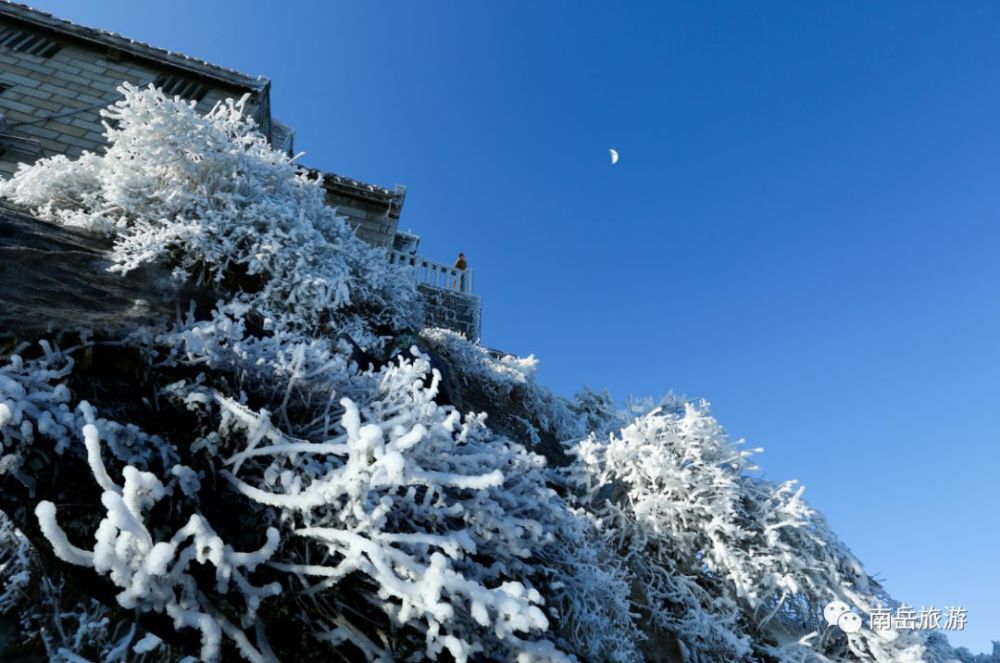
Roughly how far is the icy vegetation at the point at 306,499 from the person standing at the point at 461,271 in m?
7.52

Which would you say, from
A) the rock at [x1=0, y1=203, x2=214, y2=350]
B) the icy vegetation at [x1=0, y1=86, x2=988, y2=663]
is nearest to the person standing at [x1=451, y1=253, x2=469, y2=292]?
the icy vegetation at [x1=0, y1=86, x2=988, y2=663]

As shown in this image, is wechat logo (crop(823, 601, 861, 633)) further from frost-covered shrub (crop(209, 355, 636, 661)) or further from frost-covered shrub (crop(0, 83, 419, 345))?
frost-covered shrub (crop(0, 83, 419, 345))

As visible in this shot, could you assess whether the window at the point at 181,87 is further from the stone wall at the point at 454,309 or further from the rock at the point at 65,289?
the rock at the point at 65,289

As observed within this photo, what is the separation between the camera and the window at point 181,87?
1320 cm

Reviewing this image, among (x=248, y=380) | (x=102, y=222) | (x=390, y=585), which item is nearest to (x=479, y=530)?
(x=390, y=585)

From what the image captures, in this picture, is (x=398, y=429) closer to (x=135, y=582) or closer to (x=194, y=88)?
(x=135, y=582)

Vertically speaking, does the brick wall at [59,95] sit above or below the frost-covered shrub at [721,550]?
above

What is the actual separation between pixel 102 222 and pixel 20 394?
A: 3884 millimetres

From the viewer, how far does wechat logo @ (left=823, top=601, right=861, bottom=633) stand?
189 inches

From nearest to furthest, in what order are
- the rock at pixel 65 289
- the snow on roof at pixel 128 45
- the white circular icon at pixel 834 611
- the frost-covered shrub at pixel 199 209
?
the rock at pixel 65 289 < the white circular icon at pixel 834 611 < the frost-covered shrub at pixel 199 209 < the snow on roof at pixel 128 45

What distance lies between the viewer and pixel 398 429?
90.0 inches

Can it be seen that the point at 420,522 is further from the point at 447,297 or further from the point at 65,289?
the point at 447,297

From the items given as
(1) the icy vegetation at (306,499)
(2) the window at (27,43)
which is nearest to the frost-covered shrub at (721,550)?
(1) the icy vegetation at (306,499)

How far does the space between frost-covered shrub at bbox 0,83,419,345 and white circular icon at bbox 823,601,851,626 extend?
5278 millimetres
